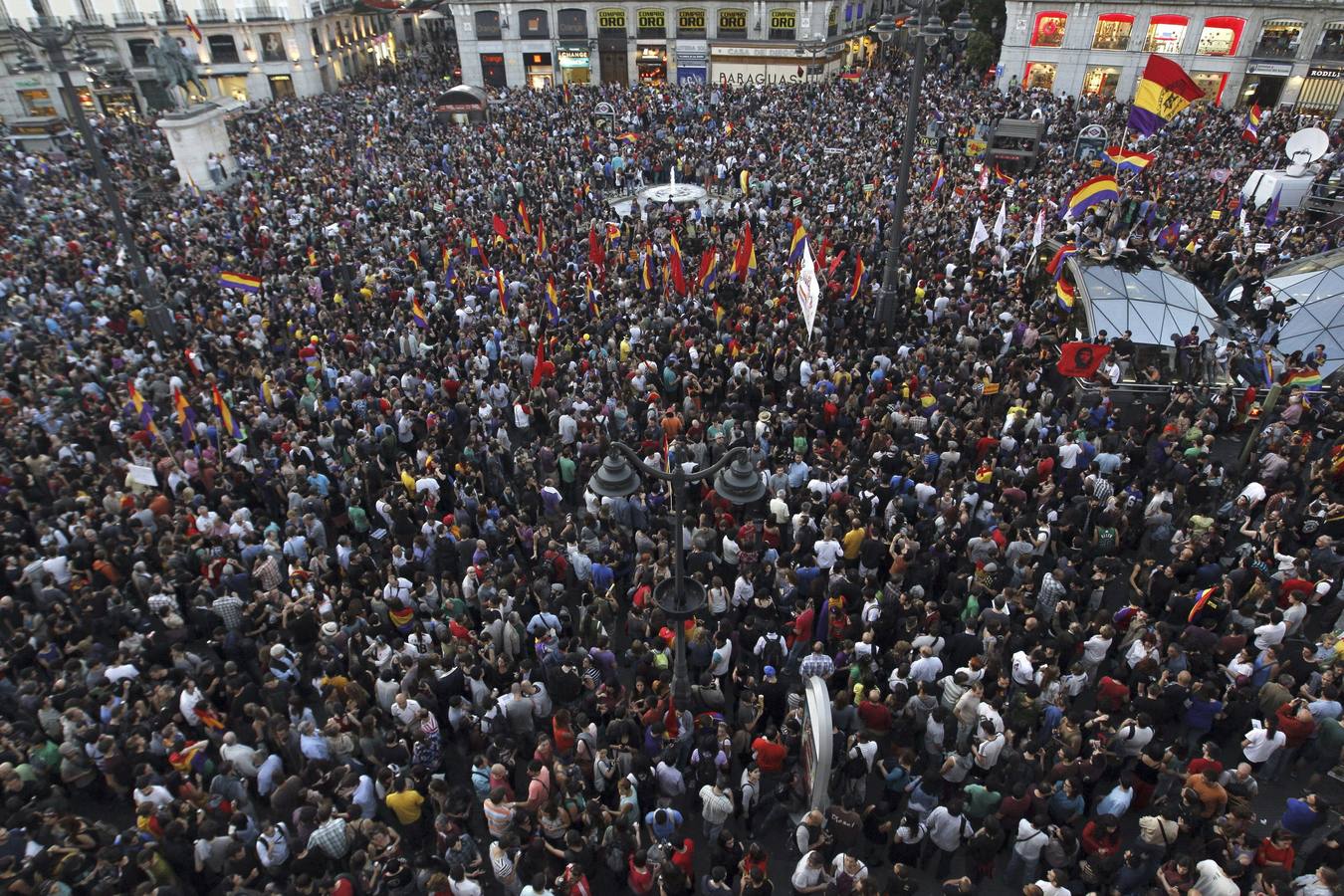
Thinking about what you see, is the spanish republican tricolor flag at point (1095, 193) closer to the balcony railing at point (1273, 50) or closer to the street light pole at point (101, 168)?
the street light pole at point (101, 168)

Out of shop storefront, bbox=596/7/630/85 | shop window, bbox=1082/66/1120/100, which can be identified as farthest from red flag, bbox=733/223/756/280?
shop storefront, bbox=596/7/630/85

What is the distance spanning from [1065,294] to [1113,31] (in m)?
34.6

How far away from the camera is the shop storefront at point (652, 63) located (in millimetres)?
52219

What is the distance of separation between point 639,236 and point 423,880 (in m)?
18.6

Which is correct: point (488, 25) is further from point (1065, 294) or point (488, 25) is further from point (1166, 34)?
point (1065, 294)

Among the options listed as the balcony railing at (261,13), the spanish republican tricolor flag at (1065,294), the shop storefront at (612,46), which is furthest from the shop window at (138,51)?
the spanish republican tricolor flag at (1065,294)

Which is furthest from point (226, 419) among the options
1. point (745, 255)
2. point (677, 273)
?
point (745, 255)

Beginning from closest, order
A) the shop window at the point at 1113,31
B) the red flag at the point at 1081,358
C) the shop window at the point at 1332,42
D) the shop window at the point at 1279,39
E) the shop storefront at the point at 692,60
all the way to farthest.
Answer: the red flag at the point at 1081,358 → the shop window at the point at 1332,42 → the shop window at the point at 1279,39 → the shop window at the point at 1113,31 → the shop storefront at the point at 692,60

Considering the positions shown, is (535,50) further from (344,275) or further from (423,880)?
(423,880)

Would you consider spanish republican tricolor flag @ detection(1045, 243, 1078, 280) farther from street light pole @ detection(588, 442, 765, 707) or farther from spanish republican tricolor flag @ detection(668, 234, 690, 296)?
street light pole @ detection(588, 442, 765, 707)

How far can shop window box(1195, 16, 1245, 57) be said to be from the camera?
131 feet

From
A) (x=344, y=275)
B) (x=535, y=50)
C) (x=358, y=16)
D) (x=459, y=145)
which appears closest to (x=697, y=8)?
(x=535, y=50)

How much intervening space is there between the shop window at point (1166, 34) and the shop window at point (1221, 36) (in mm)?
890

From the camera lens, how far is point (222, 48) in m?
53.6
